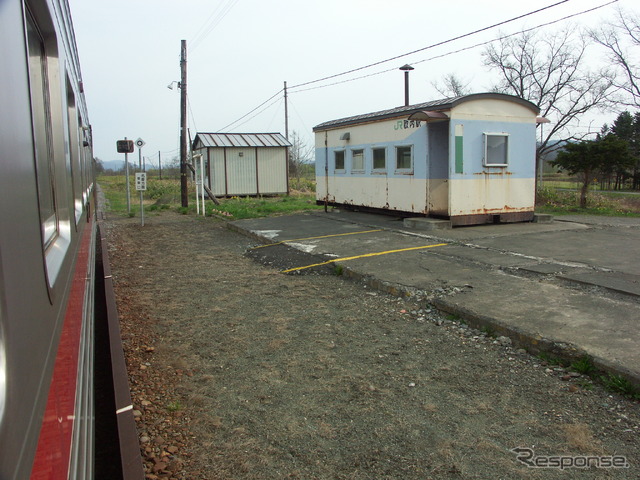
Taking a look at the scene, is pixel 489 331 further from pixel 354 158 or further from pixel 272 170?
pixel 272 170

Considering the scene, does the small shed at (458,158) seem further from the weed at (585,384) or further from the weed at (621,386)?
the weed at (621,386)

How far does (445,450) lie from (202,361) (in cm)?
217

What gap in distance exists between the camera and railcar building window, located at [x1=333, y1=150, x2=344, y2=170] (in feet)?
44.9

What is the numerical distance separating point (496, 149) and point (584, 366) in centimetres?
740

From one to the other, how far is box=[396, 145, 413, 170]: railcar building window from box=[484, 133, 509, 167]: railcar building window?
1.48 meters

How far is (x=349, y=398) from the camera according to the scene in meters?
3.60

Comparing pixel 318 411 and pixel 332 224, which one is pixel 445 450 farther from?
pixel 332 224

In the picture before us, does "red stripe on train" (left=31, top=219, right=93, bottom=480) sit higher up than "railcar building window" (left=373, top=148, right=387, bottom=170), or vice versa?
"railcar building window" (left=373, top=148, right=387, bottom=170)

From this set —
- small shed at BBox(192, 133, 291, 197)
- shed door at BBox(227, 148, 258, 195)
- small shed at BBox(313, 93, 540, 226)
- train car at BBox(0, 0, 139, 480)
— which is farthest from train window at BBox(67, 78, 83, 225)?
shed door at BBox(227, 148, 258, 195)

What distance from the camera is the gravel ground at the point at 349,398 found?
112 inches

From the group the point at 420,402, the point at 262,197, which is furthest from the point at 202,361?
the point at 262,197

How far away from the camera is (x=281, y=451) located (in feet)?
9.77

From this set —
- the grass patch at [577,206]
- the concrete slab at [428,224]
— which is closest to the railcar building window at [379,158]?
the concrete slab at [428,224]

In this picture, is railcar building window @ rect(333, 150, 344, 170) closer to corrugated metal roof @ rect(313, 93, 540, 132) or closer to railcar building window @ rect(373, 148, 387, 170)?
corrugated metal roof @ rect(313, 93, 540, 132)
